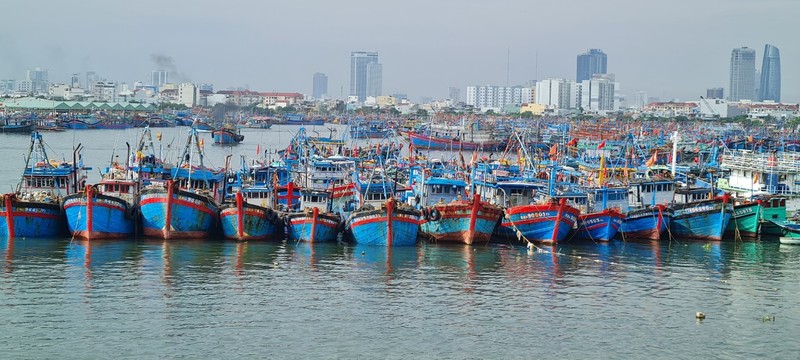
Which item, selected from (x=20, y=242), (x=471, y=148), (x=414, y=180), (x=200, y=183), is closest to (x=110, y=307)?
(x=20, y=242)

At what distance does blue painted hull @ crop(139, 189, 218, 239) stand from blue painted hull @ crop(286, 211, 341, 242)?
3423mm

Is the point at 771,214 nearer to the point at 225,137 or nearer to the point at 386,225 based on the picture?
the point at 386,225

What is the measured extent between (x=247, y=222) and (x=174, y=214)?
2.81 meters

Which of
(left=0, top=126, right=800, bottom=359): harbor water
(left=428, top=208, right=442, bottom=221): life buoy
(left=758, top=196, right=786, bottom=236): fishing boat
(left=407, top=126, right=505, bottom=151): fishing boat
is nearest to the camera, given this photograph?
(left=0, top=126, right=800, bottom=359): harbor water

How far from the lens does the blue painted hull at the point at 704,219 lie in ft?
141

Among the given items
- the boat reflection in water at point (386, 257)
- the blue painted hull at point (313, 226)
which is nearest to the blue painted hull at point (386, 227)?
the boat reflection in water at point (386, 257)

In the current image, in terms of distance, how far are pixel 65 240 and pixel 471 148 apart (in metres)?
86.0

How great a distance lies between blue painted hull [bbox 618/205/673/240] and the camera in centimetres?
4316

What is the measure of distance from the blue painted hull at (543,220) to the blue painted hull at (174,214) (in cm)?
1219

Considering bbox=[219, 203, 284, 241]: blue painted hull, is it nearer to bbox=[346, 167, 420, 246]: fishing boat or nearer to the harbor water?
the harbor water

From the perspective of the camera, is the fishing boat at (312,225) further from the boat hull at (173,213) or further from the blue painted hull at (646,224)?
the blue painted hull at (646,224)

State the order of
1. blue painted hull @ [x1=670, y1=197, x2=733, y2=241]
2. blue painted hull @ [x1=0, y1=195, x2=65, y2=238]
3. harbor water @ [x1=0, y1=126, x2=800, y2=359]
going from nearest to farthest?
harbor water @ [x1=0, y1=126, x2=800, y2=359] < blue painted hull @ [x1=0, y1=195, x2=65, y2=238] < blue painted hull @ [x1=670, y1=197, x2=733, y2=241]

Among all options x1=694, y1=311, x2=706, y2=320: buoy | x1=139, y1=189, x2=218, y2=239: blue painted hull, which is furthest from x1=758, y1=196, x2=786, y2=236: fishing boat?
x1=139, y1=189, x2=218, y2=239: blue painted hull

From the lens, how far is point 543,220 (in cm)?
4075
